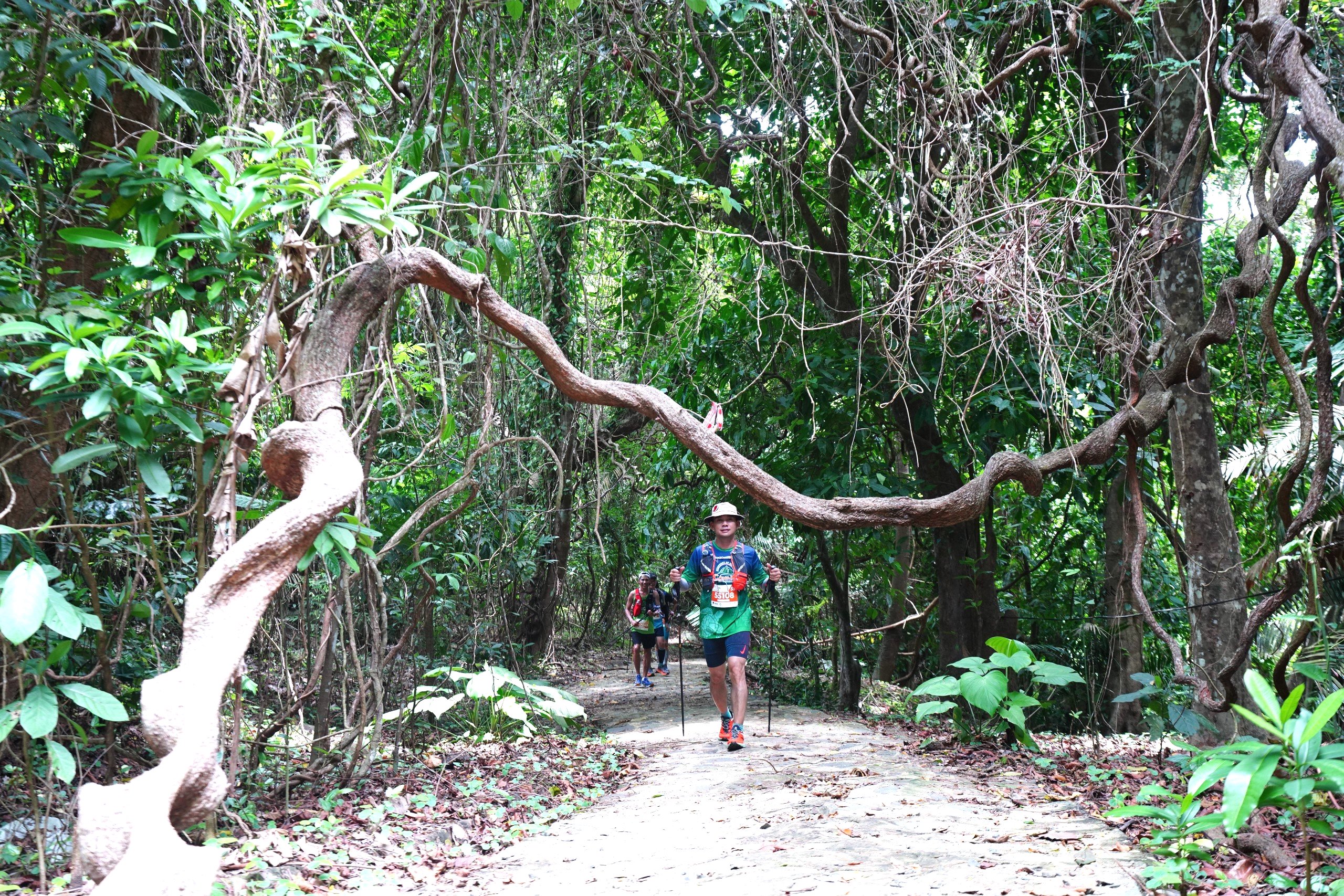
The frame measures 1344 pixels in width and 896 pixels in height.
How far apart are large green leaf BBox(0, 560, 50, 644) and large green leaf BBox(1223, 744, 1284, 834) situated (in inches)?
124

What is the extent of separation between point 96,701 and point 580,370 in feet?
11.8

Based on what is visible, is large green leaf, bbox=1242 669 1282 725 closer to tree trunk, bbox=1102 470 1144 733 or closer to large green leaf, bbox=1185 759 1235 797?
large green leaf, bbox=1185 759 1235 797

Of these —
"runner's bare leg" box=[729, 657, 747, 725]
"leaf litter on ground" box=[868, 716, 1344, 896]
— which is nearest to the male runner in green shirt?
"runner's bare leg" box=[729, 657, 747, 725]

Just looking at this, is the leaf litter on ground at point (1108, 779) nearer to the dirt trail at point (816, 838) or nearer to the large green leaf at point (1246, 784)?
the dirt trail at point (816, 838)

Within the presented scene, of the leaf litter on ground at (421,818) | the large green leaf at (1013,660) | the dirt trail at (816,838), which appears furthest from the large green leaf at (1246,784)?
the leaf litter on ground at (421,818)

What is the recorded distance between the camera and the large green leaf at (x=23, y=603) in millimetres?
2514

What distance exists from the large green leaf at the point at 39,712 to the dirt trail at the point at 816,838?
1.80 metres

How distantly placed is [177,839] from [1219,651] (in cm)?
488

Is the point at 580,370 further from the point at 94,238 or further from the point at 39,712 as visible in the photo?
the point at 39,712

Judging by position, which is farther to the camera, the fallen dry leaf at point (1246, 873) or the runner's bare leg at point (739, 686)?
the runner's bare leg at point (739, 686)

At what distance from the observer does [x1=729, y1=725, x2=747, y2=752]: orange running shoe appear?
6605 millimetres

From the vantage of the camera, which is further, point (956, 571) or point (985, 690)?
point (956, 571)

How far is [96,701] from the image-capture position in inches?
121

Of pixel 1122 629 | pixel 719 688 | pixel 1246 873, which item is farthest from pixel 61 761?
pixel 1122 629
